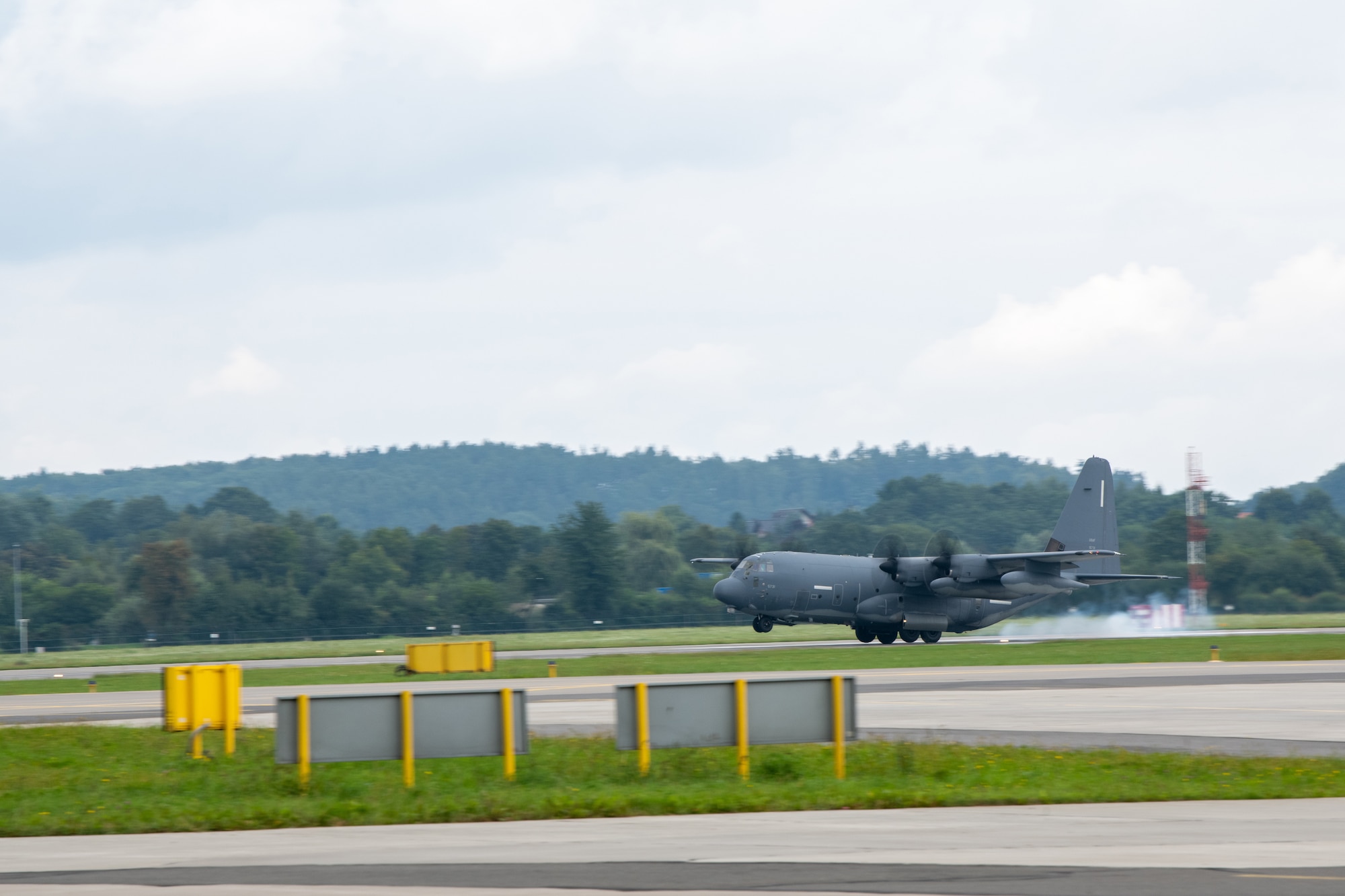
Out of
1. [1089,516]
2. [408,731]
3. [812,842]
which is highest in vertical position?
[1089,516]

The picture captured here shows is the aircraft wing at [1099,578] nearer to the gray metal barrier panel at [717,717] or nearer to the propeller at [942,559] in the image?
the propeller at [942,559]

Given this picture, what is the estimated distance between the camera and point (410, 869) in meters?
11.7

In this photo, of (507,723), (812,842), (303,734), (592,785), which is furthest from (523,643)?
(812,842)

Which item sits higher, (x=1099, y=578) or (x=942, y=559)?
(x=942, y=559)

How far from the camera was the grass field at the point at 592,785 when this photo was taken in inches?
600

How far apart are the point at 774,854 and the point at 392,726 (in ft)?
18.7

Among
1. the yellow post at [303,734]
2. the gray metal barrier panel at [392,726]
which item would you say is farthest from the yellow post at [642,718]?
the yellow post at [303,734]

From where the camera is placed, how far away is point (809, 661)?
4478cm

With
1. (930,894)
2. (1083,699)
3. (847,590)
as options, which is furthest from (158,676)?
(930,894)

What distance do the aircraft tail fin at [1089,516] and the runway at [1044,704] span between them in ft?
58.1

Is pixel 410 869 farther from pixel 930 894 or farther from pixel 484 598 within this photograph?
pixel 484 598

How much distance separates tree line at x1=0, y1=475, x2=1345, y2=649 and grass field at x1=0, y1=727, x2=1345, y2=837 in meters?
41.3

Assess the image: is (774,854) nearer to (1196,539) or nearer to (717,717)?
(717,717)

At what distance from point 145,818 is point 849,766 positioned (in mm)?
8534
